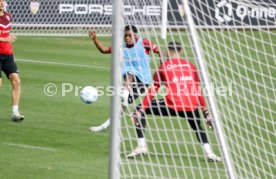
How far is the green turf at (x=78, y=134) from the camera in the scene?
956 centimetres

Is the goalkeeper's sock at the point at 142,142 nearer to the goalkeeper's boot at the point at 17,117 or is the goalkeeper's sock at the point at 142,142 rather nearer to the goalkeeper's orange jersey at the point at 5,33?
the goalkeeper's boot at the point at 17,117

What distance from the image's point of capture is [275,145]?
1145 cm

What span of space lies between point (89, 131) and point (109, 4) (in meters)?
14.6

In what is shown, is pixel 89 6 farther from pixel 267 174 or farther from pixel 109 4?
pixel 267 174

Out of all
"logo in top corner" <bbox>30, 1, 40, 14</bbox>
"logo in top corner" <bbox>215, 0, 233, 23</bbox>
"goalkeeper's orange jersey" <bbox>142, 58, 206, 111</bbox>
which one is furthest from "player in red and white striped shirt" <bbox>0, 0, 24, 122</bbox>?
"logo in top corner" <bbox>30, 1, 40, 14</bbox>

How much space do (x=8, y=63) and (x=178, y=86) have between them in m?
6.25

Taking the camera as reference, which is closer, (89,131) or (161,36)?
(161,36)

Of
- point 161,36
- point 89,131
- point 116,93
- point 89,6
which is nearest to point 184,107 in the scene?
point 161,36

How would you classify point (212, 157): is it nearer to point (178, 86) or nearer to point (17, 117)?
A: point (178, 86)

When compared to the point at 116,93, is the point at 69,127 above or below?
below

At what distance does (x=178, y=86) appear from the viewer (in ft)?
27.0

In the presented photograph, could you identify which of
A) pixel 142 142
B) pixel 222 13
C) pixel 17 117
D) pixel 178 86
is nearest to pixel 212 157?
pixel 142 142

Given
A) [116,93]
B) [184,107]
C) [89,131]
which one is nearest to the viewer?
[116,93]

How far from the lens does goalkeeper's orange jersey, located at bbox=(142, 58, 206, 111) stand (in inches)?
316
